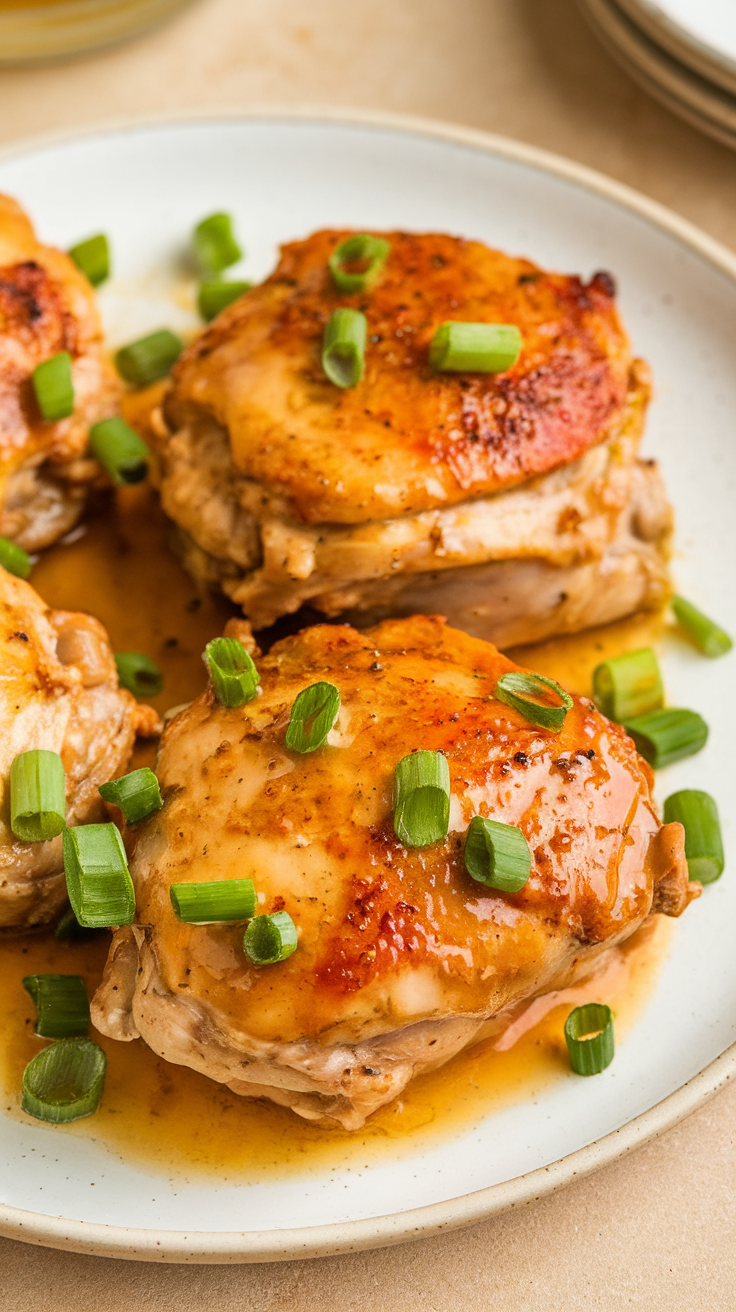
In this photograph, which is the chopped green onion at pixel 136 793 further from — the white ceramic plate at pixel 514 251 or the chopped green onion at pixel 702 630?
the chopped green onion at pixel 702 630

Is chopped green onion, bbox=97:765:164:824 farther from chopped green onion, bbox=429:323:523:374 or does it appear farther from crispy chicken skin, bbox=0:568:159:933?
chopped green onion, bbox=429:323:523:374

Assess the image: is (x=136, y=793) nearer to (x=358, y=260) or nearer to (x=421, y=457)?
(x=421, y=457)

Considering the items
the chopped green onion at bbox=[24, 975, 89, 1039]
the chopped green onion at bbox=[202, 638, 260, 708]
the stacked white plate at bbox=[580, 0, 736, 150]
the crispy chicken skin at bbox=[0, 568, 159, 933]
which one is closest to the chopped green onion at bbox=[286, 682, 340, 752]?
the chopped green onion at bbox=[202, 638, 260, 708]

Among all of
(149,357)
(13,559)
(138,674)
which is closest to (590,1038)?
(138,674)

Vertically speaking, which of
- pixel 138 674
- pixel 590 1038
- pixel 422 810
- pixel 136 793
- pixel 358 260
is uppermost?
pixel 358 260

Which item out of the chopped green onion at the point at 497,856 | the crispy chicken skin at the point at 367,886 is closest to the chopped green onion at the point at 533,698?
the crispy chicken skin at the point at 367,886
